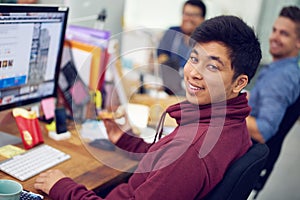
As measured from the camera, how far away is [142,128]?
5.85ft

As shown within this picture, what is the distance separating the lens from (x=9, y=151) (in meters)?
1.43

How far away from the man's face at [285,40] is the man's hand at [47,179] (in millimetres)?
1539

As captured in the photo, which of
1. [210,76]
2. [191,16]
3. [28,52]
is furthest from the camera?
[191,16]

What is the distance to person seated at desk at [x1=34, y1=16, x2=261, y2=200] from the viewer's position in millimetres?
1040

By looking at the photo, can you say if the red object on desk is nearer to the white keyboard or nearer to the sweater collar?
the white keyboard

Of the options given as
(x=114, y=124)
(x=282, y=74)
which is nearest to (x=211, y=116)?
(x=114, y=124)

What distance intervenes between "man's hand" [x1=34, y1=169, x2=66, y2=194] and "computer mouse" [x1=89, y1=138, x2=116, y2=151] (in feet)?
1.11

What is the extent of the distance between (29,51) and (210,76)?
739mm

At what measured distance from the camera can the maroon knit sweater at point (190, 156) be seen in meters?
1.03

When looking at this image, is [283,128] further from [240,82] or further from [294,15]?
[240,82]

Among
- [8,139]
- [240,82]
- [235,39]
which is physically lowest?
[8,139]

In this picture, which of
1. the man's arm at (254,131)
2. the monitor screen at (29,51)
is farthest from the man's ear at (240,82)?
the man's arm at (254,131)

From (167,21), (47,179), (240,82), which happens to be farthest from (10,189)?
(167,21)

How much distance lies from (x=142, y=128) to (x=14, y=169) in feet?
2.10
